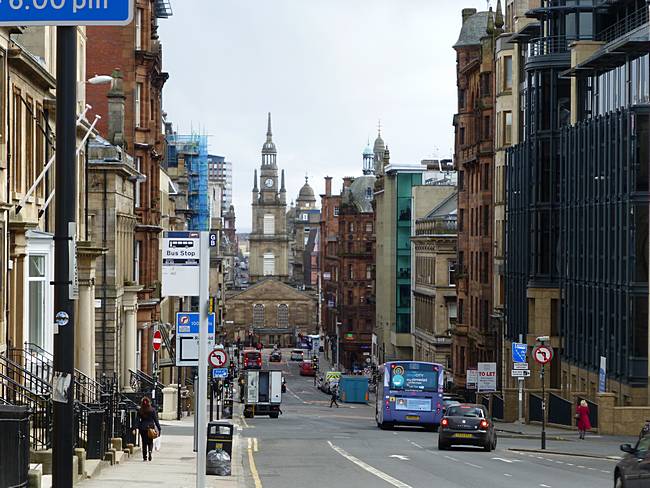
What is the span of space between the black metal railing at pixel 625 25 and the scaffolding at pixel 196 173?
58287 millimetres

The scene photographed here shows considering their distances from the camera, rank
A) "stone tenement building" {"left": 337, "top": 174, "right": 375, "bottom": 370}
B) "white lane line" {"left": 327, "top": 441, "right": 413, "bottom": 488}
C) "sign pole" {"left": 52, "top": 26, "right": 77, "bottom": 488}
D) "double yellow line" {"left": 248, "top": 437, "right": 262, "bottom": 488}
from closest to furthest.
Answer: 1. "sign pole" {"left": 52, "top": 26, "right": 77, "bottom": 488}
2. "white lane line" {"left": 327, "top": 441, "right": 413, "bottom": 488}
3. "double yellow line" {"left": 248, "top": 437, "right": 262, "bottom": 488}
4. "stone tenement building" {"left": 337, "top": 174, "right": 375, "bottom": 370}

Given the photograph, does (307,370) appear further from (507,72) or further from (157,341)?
(157,341)

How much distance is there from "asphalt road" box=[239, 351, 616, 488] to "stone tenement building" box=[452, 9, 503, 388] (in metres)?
29.2

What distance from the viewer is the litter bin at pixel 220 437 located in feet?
90.8

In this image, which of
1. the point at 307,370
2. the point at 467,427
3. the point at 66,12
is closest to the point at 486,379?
the point at 467,427

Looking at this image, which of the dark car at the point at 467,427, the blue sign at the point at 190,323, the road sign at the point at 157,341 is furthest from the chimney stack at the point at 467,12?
the blue sign at the point at 190,323

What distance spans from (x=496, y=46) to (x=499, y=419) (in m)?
21.2

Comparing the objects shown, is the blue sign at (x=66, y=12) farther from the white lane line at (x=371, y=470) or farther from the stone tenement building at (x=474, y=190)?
the stone tenement building at (x=474, y=190)

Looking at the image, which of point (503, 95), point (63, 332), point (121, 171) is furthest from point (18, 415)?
point (503, 95)

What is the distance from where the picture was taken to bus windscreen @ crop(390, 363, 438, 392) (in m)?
51.1

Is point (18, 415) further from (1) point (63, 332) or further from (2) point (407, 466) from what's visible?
(2) point (407, 466)

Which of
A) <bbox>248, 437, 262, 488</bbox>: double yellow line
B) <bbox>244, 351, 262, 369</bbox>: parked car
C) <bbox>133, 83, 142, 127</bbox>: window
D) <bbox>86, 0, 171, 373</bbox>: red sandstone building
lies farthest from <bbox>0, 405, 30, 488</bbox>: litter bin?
<bbox>244, 351, 262, 369</bbox>: parked car

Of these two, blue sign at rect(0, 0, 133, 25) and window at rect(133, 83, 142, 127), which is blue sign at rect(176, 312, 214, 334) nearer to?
blue sign at rect(0, 0, 133, 25)

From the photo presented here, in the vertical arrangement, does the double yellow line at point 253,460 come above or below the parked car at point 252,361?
above
